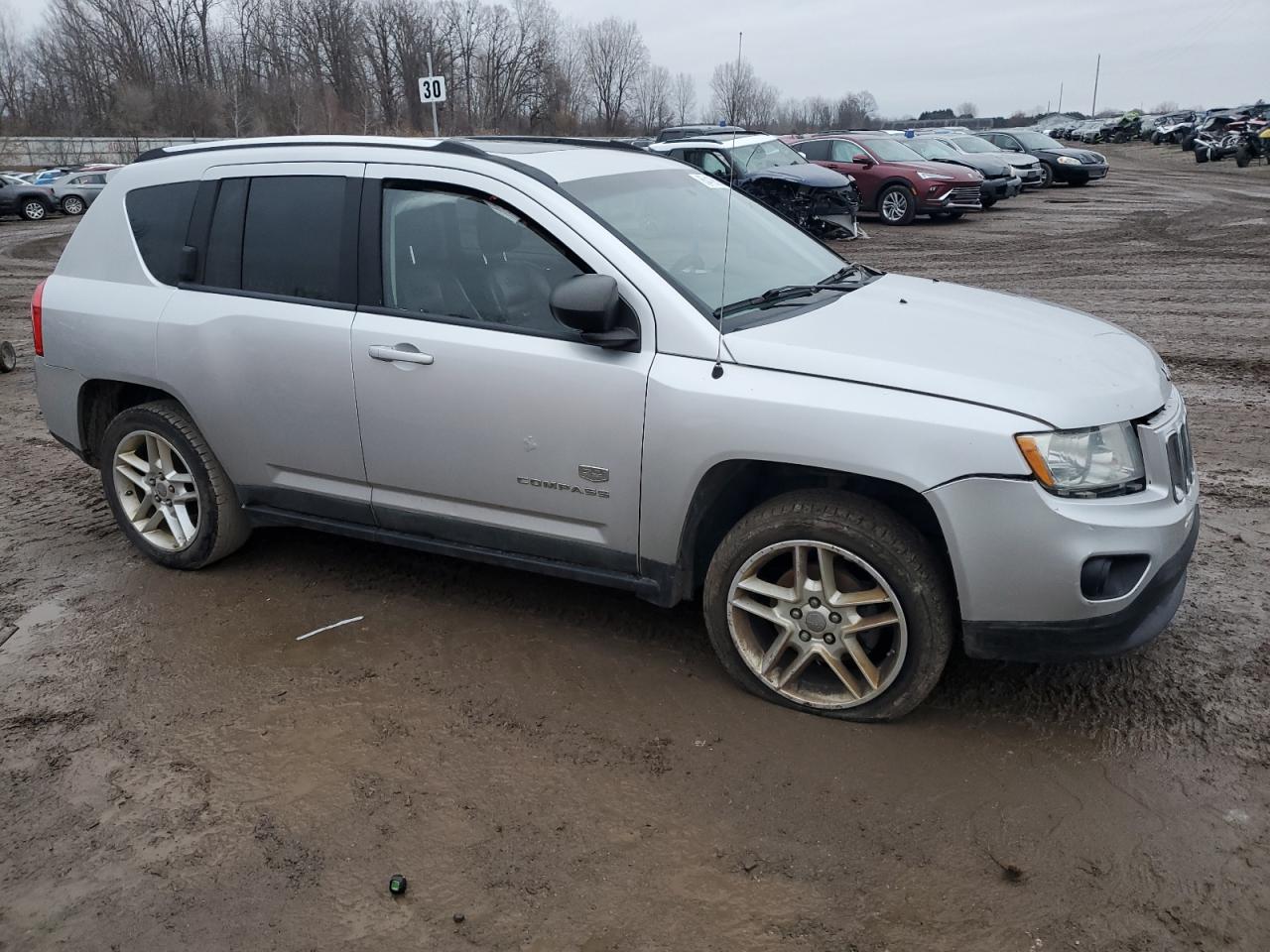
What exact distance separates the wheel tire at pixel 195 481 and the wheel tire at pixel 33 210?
2963 cm

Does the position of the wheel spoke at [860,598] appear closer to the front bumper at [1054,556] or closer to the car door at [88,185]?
the front bumper at [1054,556]

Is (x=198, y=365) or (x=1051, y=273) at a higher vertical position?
(x=198, y=365)

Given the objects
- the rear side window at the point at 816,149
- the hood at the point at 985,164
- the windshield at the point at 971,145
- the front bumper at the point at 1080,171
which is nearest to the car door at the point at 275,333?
the rear side window at the point at 816,149

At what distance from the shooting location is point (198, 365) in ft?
14.6

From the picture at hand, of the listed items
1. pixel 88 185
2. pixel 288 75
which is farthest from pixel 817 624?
pixel 288 75

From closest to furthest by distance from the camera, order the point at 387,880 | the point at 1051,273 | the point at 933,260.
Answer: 1. the point at 387,880
2. the point at 1051,273
3. the point at 933,260

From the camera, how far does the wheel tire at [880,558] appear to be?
3.29 m

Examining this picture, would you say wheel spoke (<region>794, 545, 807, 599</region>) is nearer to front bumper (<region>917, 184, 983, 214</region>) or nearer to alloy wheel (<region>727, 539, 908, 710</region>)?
alloy wheel (<region>727, 539, 908, 710</region>)

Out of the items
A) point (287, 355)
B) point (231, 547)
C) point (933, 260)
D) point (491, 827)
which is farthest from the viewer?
point (933, 260)

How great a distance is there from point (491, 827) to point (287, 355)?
2.11 m

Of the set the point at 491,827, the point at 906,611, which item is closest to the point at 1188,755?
the point at 906,611

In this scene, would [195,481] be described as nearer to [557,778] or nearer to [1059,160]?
[557,778]

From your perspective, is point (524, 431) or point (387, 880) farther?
point (524, 431)

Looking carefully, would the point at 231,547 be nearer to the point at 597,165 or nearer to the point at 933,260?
the point at 597,165
